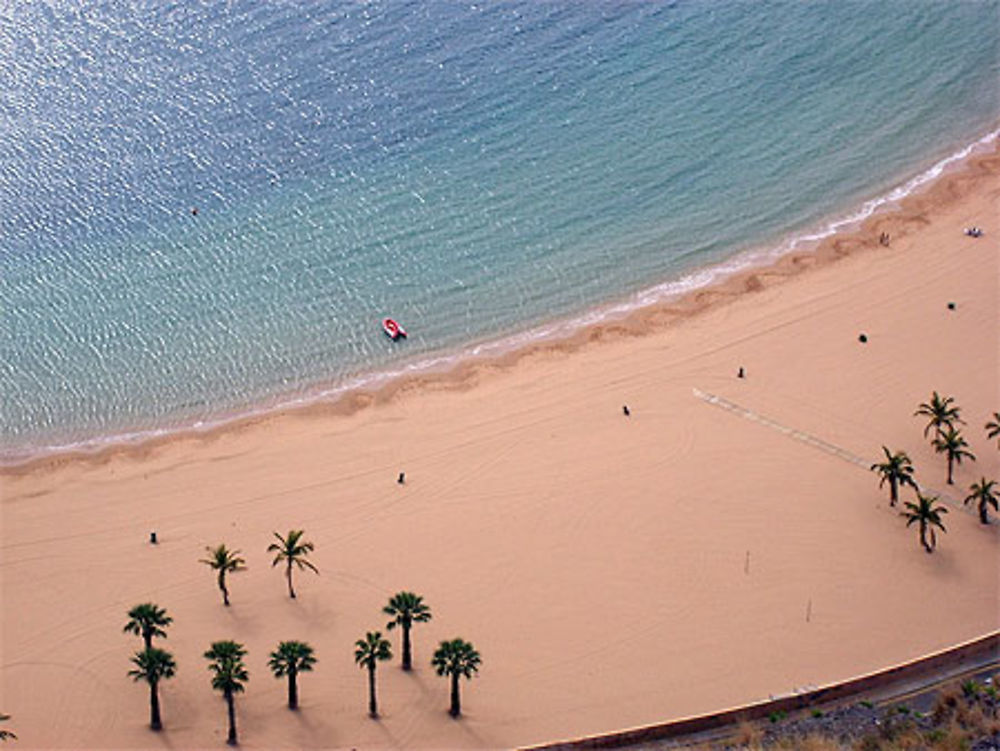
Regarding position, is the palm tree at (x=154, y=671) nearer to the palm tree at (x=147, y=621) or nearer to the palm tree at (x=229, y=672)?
the palm tree at (x=147, y=621)

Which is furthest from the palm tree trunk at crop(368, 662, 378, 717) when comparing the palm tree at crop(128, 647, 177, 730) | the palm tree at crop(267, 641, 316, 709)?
the palm tree at crop(128, 647, 177, 730)

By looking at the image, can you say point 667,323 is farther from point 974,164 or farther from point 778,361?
point 974,164

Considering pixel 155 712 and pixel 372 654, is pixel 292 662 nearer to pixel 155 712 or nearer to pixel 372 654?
pixel 372 654

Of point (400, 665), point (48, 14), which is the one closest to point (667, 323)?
point (400, 665)

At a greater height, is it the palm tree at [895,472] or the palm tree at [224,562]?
the palm tree at [895,472]

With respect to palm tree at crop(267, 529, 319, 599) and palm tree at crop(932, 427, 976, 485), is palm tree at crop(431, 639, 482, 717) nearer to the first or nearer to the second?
palm tree at crop(267, 529, 319, 599)

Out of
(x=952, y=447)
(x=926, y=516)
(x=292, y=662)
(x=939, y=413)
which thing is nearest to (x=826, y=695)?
(x=926, y=516)

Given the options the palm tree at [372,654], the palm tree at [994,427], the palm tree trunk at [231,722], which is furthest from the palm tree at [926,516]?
the palm tree trunk at [231,722]
